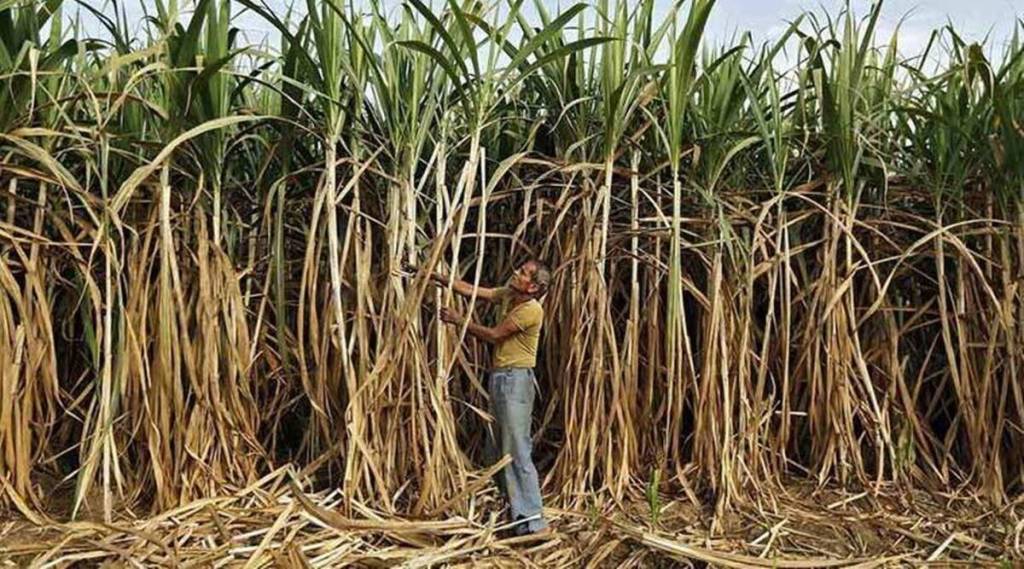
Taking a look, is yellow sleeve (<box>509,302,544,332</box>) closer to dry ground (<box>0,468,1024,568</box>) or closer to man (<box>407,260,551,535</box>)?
man (<box>407,260,551,535</box>)

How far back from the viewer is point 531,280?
2.91m

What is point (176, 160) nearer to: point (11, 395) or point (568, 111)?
point (11, 395)

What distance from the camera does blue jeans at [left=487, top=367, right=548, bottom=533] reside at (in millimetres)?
2836

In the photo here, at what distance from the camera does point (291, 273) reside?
3.27m

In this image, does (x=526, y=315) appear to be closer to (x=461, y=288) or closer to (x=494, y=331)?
(x=494, y=331)

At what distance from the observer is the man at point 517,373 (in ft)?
9.32

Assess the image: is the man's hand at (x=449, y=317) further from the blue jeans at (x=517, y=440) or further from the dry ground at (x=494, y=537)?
the dry ground at (x=494, y=537)

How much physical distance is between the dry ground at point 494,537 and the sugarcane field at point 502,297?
0.04 feet

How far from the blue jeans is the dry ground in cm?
7

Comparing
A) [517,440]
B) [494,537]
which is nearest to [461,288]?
[517,440]

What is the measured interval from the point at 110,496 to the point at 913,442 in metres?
2.54

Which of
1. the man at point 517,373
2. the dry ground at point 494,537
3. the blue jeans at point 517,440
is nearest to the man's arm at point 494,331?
the man at point 517,373

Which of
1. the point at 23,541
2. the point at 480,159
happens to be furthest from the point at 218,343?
the point at 480,159

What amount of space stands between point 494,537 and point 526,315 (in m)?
0.65
